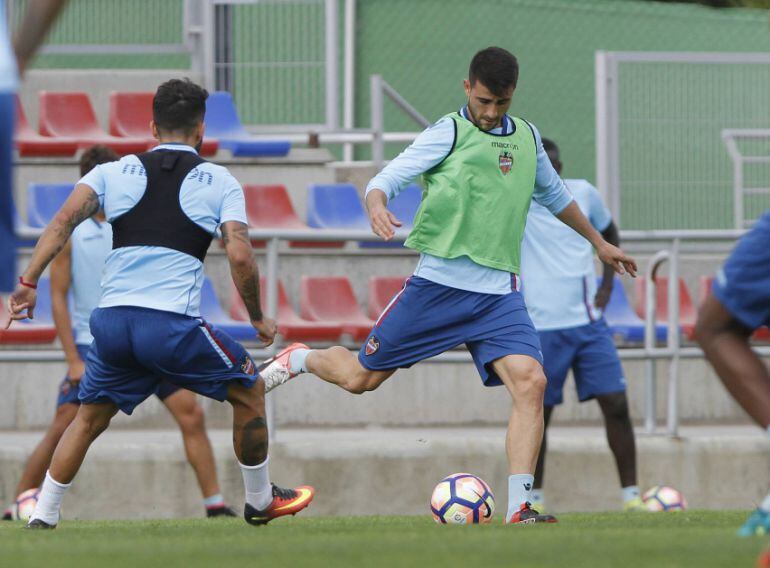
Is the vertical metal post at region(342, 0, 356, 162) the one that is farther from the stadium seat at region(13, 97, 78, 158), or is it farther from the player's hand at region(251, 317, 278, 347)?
the player's hand at region(251, 317, 278, 347)

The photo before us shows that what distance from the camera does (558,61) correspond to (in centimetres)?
1897

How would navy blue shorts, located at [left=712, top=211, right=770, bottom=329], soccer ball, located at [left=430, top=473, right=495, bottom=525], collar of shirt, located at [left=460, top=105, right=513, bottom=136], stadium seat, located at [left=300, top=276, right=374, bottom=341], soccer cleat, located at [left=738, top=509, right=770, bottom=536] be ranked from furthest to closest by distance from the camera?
stadium seat, located at [left=300, top=276, right=374, bottom=341] → soccer ball, located at [left=430, top=473, right=495, bottom=525] → collar of shirt, located at [left=460, top=105, right=513, bottom=136] → navy blue shorts, located at [left=712, top=211, right=770, bottom=329] → soccer cleat, located at [left=738, top=509, right=770, bottom=536]

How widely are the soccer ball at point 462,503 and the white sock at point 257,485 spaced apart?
3.22ft

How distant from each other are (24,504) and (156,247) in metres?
2.83

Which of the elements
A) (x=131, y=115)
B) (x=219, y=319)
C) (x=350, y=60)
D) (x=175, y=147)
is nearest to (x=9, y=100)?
(x=175, y=147)

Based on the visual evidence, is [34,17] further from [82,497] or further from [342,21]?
[342,21]

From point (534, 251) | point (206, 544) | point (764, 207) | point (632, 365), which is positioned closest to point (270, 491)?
point (206, 544)

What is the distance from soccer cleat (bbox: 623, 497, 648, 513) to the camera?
9.98m

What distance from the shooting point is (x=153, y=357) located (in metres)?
7.20

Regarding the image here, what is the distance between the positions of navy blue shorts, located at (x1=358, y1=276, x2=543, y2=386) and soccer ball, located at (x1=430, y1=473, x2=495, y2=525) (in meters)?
0.68

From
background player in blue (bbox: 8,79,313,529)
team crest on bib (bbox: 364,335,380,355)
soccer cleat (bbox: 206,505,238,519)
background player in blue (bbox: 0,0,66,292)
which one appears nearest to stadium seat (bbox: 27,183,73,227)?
soccer cleat (bbox: 206,505,238,519)

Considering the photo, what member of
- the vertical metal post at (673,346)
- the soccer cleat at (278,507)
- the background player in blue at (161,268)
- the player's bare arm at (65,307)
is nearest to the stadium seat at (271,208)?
the vertical metal post at (673,346)

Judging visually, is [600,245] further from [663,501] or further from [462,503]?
[663,501]

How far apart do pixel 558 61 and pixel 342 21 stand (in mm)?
2653
